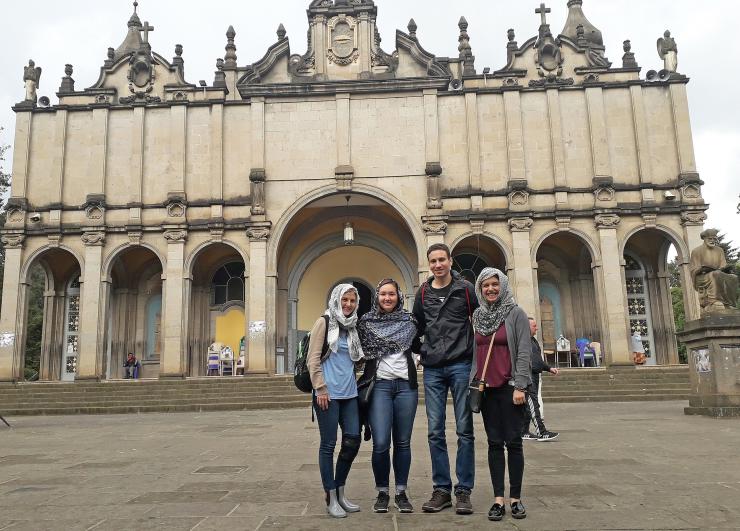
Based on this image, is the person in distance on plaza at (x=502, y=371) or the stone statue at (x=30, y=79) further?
the stone statue at (x=30, y=79)

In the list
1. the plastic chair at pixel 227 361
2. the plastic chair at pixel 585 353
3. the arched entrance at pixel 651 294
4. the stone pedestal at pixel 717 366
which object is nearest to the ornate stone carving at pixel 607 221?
the arched entrance at pixel 651 294

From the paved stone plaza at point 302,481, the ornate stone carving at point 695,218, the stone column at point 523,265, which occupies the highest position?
the ornate stone carving at point 695,218

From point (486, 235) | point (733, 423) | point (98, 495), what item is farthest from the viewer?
point (486, 235)

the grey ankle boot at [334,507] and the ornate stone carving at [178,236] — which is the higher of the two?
the ornate stone carving at [178,236]

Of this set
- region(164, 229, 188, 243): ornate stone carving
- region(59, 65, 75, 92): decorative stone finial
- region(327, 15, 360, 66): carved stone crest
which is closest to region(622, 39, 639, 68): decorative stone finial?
region(327, 15, 360, 66): carved stone crest

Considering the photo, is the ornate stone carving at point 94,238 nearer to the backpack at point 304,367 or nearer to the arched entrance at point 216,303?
the arched entrance at point 216,303

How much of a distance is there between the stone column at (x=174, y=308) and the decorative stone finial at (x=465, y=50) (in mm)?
11777

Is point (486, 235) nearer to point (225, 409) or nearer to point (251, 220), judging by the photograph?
point (251, 220)

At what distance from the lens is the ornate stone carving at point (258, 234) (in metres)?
22.0

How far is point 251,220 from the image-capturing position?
22188 millimetres

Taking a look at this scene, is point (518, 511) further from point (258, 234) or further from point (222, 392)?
point (258, 234)

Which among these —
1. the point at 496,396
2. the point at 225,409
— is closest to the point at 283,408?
the point at 225,409

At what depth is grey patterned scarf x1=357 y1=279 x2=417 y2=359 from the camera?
4.88 meters

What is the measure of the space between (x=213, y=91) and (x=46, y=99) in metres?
6.14
